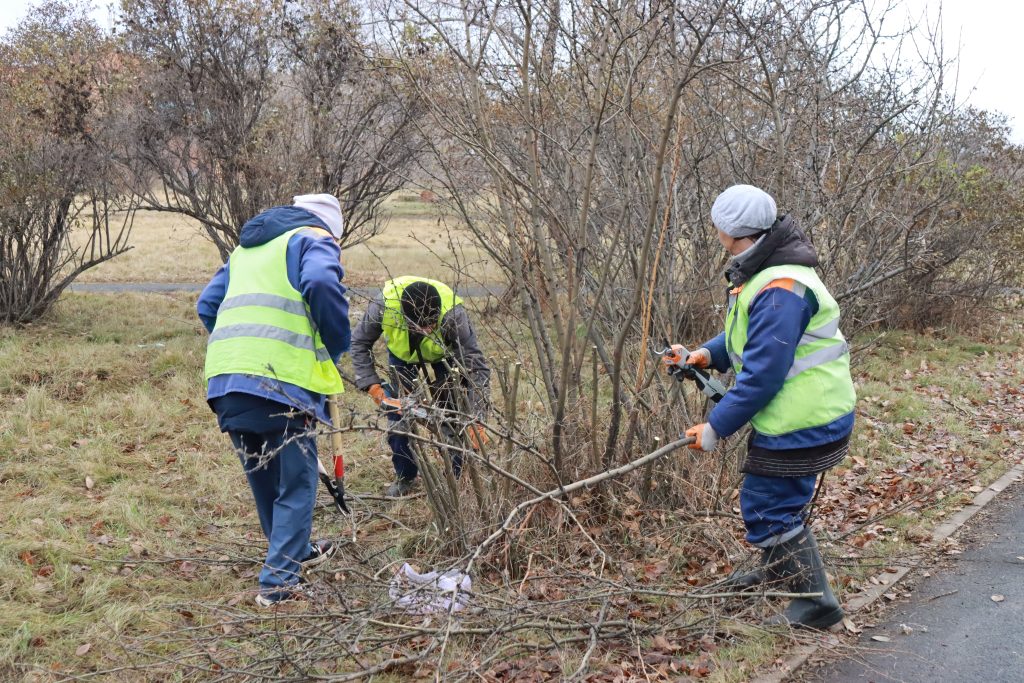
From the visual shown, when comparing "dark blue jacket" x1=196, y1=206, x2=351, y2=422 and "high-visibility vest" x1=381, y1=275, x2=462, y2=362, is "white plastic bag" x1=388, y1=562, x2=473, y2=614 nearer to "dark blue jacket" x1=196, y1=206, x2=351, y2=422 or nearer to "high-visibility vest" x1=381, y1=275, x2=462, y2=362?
"dark blue jacket" x1=196, y1=206, x2=351, y2=422

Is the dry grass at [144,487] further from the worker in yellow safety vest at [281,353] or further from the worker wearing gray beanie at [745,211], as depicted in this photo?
the worker wearing gray beanie at [745,211]

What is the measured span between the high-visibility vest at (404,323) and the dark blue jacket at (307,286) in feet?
2.62

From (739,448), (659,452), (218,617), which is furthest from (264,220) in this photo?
(739,448)

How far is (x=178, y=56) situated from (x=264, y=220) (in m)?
6.60

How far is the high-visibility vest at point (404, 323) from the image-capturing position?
17.1 feet

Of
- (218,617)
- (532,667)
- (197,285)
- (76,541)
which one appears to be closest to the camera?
(532,667)

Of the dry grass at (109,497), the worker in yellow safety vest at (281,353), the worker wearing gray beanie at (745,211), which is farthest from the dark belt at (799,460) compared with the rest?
the dry grass at (109,497)

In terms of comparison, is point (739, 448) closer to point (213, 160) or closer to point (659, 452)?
point (659, 452)

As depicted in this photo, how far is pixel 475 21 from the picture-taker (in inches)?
186

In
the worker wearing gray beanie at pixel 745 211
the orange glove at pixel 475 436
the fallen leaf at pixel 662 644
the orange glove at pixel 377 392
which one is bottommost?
the fallen leaf at pixel 662 644

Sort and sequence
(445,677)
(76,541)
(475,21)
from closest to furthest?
(445,677), (475,21), (76,541)

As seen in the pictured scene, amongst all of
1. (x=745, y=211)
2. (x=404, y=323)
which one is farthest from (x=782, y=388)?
(x=404, y=323)

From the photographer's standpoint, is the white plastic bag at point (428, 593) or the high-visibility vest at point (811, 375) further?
the high-visibility vest at point (811, 375)

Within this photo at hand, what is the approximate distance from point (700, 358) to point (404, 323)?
73.7 inches
